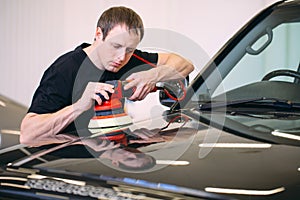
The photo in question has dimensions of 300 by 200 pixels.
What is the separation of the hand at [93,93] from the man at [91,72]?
0.02 meters

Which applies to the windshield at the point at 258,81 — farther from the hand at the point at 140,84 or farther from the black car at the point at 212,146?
the hand at the point at 140,84

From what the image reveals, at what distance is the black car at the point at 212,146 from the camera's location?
1207 mm

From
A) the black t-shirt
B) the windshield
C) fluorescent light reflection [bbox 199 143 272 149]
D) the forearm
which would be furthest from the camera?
the black t-shirt

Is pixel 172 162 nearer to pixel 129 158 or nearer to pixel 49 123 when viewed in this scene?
pixel 129 158

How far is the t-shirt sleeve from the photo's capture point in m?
2.54

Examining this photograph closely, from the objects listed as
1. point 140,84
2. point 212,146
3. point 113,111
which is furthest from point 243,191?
point 140,84

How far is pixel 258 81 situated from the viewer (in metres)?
2.19

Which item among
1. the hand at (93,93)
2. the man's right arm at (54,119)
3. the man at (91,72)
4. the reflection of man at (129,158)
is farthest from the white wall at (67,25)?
the reflection of man at (129,158)

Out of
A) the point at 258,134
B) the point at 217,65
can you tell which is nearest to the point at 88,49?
the point at 217,65

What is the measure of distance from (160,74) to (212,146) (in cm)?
89

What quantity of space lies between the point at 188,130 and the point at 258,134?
0.22 meters

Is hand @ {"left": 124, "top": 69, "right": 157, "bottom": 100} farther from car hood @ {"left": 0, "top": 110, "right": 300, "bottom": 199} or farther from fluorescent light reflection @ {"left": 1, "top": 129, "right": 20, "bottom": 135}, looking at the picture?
fluorescent light reflection @ {"left": 1, "top": 129, "right": 20, "bottom": 135}

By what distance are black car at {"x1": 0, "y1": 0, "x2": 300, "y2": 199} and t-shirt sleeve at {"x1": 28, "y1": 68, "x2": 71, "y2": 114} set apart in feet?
1.82

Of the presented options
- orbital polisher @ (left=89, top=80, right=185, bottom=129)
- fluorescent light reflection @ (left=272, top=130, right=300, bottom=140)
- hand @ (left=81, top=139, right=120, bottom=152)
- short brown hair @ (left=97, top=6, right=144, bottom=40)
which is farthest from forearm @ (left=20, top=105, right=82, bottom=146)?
fluorescent light reflection @ (left=272, top=130, right=300, bottom=140)
